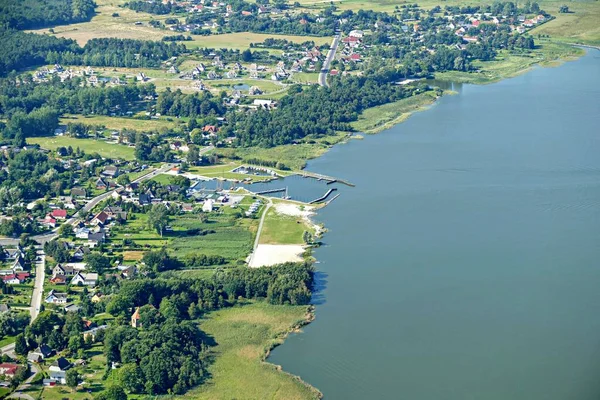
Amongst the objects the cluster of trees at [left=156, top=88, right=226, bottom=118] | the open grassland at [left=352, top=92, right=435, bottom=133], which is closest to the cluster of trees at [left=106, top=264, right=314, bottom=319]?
the open grassland at [left=352, top=92, right=435, bottom=133]

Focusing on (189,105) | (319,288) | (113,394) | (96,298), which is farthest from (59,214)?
Result: (189,105)

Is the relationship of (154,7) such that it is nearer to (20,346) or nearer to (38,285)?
(38,285)

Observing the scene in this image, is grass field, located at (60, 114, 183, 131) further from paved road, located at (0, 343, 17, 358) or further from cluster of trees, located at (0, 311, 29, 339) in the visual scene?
paved road, located at (0, 343, 17, 358)

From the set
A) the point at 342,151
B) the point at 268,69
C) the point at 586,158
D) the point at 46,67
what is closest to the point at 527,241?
the point at 586,158

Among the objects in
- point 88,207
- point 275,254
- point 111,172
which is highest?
point 111,172

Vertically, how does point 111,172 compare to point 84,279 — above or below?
above

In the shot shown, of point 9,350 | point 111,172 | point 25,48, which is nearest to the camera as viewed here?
point 9,350
